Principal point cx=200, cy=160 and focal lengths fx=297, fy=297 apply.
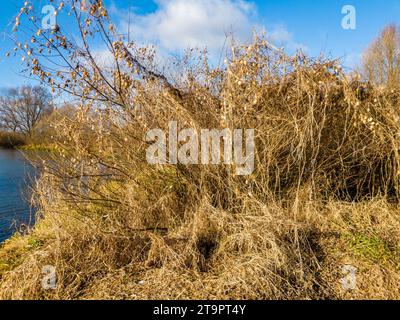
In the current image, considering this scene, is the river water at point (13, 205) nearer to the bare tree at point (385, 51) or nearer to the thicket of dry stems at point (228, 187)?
the thicket of dry stems at point (228, 187)

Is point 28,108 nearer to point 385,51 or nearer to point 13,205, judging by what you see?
point 13,205

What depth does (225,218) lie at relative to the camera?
323 centimetres

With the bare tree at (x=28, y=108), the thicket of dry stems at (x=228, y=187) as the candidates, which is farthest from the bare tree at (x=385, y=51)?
the bare tree at (x=28, y=108)

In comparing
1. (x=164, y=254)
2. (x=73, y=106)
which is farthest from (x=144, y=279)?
(x=73, y=106)

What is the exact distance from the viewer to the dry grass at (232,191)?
2744 millimetres

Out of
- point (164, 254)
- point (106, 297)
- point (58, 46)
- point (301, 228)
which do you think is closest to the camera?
point (106, 297)

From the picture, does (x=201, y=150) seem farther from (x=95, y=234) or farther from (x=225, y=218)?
(x=95, y=234)

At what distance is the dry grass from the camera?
2744mm

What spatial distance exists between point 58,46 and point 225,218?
274cm

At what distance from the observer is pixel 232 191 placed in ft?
11.5
